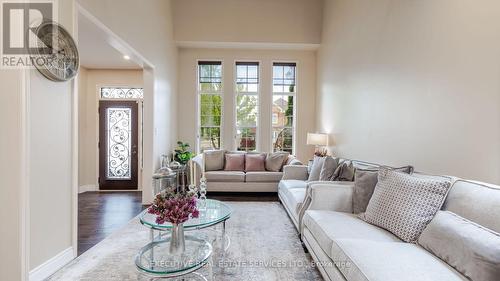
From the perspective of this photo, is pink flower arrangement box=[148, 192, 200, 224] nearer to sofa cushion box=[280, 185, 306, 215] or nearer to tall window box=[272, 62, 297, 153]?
sofa cushion box=[280, 185, 306, 215]

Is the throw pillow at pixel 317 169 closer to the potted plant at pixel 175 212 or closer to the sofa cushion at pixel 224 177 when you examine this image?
the sofa cushion at pixel 224 177

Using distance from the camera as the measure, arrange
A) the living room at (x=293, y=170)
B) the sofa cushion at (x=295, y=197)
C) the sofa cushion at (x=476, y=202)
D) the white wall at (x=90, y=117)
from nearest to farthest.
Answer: the sofa cushion at (x=476, y=202)
the living room at (x=293, y=170)
the sofa cushion at (x=295, y=197)
the white wall at (x=90, y=117)

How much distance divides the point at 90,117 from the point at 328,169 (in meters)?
5.04

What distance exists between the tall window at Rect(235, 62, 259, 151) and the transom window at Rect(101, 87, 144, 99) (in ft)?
7.36

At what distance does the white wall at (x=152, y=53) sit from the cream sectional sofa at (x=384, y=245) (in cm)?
309

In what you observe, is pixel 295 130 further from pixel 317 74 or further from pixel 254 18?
pixel 254 18

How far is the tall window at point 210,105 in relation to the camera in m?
6.46

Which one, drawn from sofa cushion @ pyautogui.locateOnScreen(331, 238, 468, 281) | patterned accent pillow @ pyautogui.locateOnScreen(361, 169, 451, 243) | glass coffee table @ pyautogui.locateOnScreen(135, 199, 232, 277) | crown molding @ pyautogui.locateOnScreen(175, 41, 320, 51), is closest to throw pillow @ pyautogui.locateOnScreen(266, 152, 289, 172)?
crown molding @ pyautogui.locateOnScreen(175, 41, 320, 51)

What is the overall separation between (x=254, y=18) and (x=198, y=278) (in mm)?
5413

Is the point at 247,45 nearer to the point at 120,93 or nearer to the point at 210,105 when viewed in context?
the point at 210,105

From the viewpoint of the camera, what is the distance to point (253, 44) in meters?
6.07

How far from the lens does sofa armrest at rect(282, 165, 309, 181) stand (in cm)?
460

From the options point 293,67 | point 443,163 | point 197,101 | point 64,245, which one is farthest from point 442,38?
point 197,101
